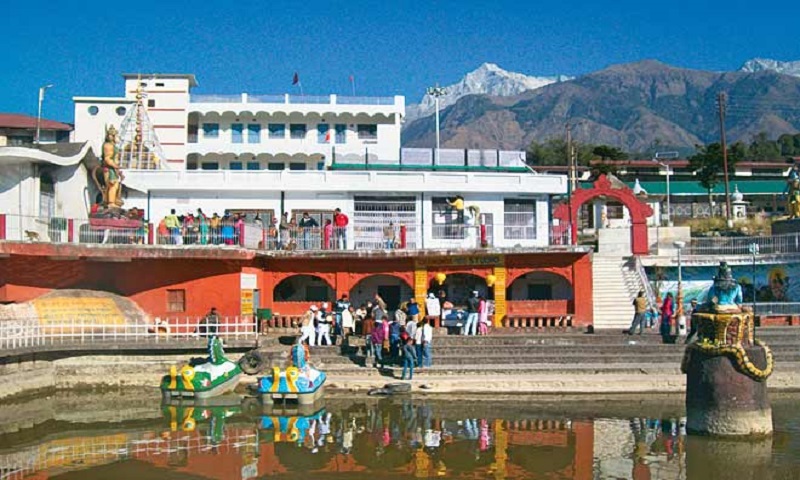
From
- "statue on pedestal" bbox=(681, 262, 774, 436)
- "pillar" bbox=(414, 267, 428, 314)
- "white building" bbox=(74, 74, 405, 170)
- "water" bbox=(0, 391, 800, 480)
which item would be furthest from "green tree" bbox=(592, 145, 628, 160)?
"statue on pedestal" bbox=(681, 262, 774, 436)

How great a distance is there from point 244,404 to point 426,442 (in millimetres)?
6442

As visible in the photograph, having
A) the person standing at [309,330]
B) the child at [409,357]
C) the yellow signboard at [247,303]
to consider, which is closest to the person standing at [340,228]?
the yellow signboard at [247,303]

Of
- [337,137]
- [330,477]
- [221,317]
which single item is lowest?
[330,477]

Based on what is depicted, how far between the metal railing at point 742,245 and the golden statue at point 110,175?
22613 millimetres

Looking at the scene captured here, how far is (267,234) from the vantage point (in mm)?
31438

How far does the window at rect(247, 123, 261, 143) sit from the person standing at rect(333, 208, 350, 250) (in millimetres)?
20100

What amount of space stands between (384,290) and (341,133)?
772 inches

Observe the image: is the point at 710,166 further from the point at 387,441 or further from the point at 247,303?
the point at 387,441

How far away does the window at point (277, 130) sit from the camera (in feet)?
171

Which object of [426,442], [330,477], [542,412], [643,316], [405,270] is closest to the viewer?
[330,477]

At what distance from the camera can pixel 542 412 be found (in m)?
21.4

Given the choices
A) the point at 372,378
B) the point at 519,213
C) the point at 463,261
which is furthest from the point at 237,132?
the point at 372,378

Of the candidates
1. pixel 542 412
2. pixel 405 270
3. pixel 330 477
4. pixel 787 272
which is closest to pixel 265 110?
pixel 405 270

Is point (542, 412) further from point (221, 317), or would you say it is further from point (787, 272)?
point (787, 272)
